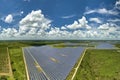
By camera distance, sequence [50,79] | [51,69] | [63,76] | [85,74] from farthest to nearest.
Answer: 1. [51,69]
2. [85,74]
3. [63,76]
4. [50,79]

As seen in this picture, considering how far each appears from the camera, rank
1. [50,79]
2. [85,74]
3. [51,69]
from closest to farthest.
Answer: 1. [50,79]
2. [85,74]
3. [51,69]

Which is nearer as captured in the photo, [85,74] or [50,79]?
[50,79]

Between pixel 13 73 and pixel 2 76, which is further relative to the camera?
pixel 13 73

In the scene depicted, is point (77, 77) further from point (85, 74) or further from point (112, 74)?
point (112, 74)

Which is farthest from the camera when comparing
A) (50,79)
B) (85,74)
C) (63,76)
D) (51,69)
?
(51,69)

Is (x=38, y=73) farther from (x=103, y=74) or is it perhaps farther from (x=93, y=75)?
(x=103, y=74)

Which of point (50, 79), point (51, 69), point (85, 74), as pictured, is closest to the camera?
point (50, 79)

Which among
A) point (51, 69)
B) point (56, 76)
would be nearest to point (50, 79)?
point (56, 76)

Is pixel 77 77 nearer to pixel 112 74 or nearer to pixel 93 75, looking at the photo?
pixel 93 75

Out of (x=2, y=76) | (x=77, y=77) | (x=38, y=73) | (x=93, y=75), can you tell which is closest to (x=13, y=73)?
(x=2, y=76)
